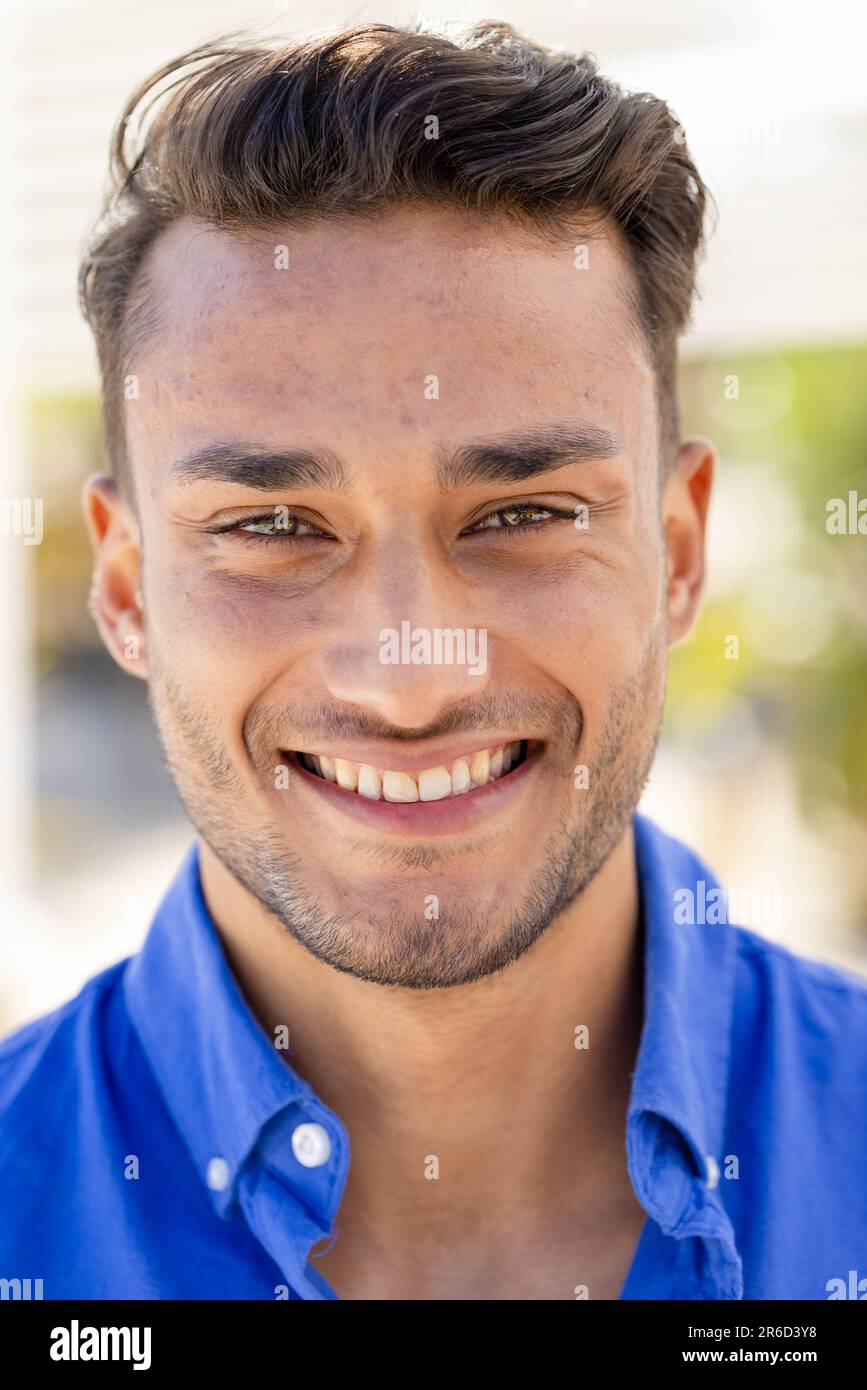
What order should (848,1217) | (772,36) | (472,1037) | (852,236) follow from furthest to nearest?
(852,236), (772,36), (472,1037), (848,1217)

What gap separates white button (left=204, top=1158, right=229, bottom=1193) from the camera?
178 centimetres

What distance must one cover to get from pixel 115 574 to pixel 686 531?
3.31ft

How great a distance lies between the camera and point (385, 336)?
5.56 feet

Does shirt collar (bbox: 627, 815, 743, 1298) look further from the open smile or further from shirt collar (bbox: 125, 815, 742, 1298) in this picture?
the open smile

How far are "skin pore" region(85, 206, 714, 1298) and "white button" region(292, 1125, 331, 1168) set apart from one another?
0.55ft

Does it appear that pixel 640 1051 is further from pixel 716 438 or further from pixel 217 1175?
pixel 716 438

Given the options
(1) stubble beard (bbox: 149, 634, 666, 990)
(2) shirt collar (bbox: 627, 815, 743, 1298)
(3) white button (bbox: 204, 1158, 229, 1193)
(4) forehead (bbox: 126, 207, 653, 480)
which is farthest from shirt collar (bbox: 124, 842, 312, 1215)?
(4) forehead (bbox: 126, 207, 653, 480)

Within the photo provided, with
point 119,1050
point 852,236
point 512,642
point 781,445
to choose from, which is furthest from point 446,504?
point 781,445

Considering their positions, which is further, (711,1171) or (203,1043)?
(203,1043)

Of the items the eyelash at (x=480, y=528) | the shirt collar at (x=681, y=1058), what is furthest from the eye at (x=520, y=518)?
the shirt collar at (x=681, y=1058)

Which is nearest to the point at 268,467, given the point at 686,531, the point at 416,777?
the point at 416,777
